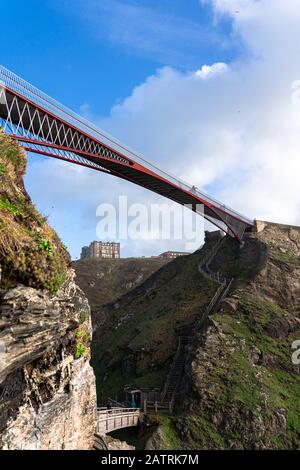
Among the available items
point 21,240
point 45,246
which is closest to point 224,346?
point 45,246

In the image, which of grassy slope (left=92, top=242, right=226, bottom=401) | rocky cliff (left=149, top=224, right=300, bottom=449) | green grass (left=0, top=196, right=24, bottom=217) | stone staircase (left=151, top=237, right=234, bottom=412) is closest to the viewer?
green grass (left=0, top=196, right=24, bottom=217)

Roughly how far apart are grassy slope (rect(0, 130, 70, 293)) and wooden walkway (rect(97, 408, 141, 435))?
19.5 meters

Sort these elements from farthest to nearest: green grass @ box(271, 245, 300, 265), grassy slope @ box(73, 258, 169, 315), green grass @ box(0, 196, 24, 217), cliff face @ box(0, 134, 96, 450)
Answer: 1. grassy slope @ box(73, 258, 169, 315)
2. green grass @ box(271, 245, 300, 265)
3. green grass @ box(0, 196, 24, 217)
4. cliff face @ box(0, 134, 96, 450)

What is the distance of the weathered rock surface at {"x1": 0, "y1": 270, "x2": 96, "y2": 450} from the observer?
1056 cm

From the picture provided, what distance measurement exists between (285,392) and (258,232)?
24035 millimetres

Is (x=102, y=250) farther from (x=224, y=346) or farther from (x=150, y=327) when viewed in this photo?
(x=224, y=346)

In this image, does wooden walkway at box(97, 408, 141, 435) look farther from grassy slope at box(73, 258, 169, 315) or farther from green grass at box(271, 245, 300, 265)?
grassy slope at box(73, 258, 169, 315)

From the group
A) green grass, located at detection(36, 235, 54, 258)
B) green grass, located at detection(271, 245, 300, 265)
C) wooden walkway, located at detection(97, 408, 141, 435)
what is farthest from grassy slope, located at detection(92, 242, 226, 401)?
green grass, located at detection(36, 235, 54, 258)

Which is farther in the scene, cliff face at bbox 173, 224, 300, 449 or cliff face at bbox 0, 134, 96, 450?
cliff face at bbox 173, 224, 300, 449

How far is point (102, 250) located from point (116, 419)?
448ft

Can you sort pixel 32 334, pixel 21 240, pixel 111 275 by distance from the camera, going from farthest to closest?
1. pixel 111 275
2. pixel 21 240
3. pixel 32 334

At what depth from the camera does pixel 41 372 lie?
44.3ft

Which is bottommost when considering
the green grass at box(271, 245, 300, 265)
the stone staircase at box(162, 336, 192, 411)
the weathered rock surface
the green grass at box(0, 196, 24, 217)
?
the stone staircase at box(162, 336, 192, 411)
